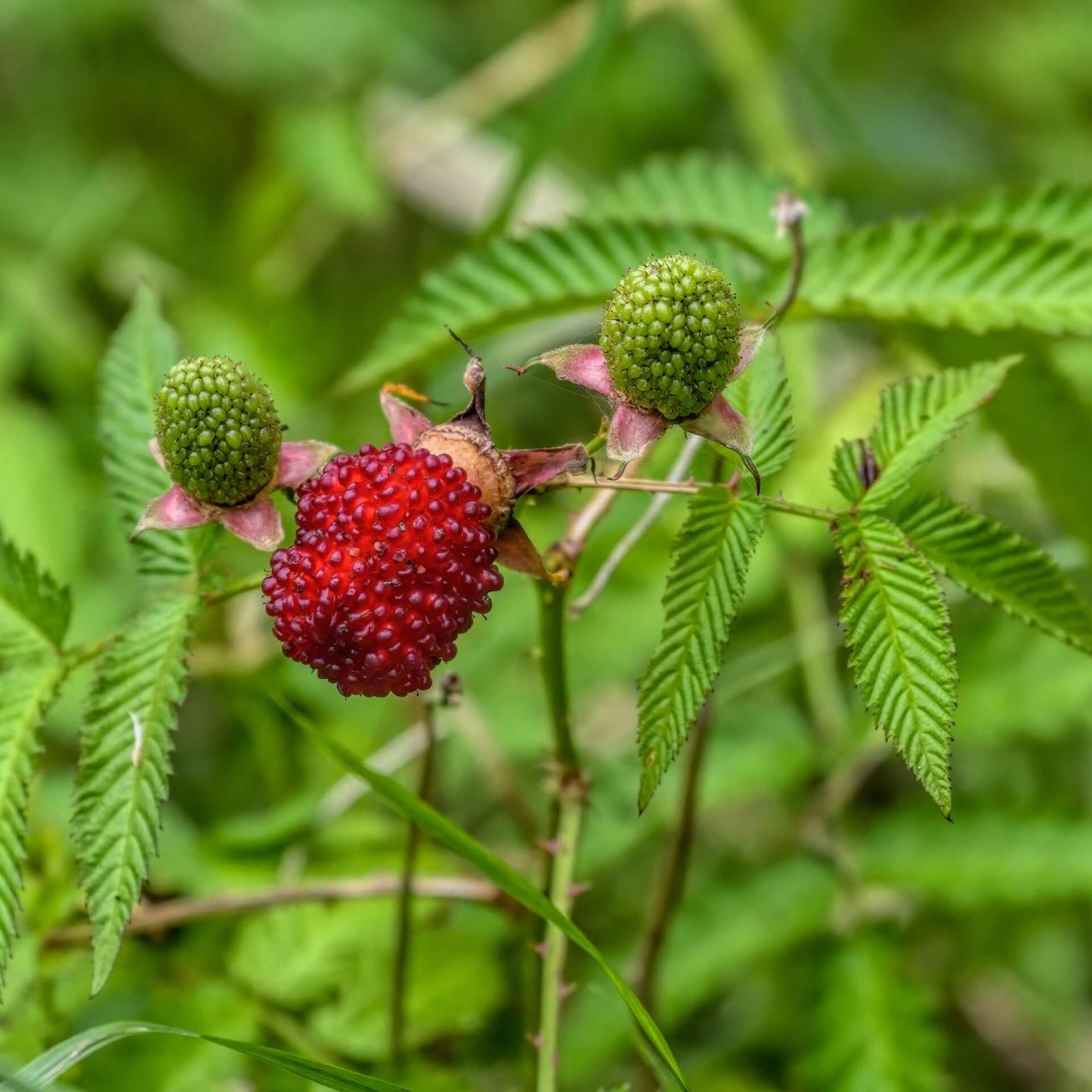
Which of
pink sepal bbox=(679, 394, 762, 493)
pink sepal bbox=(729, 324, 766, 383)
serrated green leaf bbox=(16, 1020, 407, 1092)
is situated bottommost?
serrated green leaf bbox=(16, 1020, 407, 1092)

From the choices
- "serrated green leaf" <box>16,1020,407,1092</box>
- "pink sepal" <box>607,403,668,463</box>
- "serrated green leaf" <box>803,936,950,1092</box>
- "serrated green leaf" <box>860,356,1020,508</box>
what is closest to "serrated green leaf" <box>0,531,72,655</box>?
"serrated green leaf" <box>16,1020,407,1092</box>

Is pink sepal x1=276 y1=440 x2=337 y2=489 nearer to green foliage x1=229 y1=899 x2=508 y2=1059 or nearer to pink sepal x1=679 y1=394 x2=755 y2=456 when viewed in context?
pink sepal x1=679 y1=394 x2=755 y2=456

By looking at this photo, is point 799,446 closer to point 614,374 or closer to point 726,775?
point 726,775

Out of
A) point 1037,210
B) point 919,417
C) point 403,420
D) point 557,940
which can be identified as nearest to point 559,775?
point 557,940

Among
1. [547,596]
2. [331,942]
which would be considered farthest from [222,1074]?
[547,596]

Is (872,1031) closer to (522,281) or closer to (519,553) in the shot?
(519,553)

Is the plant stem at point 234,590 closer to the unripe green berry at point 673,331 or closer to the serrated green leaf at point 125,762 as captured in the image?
the serrated green leaf at point 125,762
